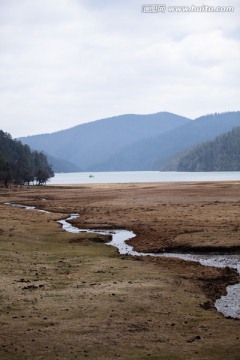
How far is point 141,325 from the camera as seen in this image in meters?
18.2

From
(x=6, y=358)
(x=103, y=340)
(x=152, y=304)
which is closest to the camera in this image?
(x=6, y=358)

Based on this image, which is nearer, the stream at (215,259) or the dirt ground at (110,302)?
the dirt ground at (110,302)

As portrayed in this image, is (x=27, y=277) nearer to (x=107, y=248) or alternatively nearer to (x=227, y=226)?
(x=107, y=248)

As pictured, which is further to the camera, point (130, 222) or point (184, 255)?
point (130, 222)

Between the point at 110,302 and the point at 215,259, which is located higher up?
the point at 110,302

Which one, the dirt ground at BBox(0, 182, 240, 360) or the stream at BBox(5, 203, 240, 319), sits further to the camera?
the stream at BBox(5, 203, 240, 319)

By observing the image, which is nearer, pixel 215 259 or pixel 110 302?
pixel 110 302

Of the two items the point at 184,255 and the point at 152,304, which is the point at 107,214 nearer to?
the point at 184,255

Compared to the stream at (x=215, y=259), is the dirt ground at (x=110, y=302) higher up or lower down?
higher up

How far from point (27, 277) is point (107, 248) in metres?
13.3

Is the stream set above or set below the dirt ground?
below

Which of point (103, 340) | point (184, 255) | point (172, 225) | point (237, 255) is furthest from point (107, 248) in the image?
point (103, 340)

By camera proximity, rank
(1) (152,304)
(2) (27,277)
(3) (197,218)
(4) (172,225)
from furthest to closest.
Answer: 1. (3) (197,218)
2. (4) (172,225)
3. (2) (27,277)
4. (1) (152,304)

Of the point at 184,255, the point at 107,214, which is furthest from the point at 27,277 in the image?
the point at 107,214
